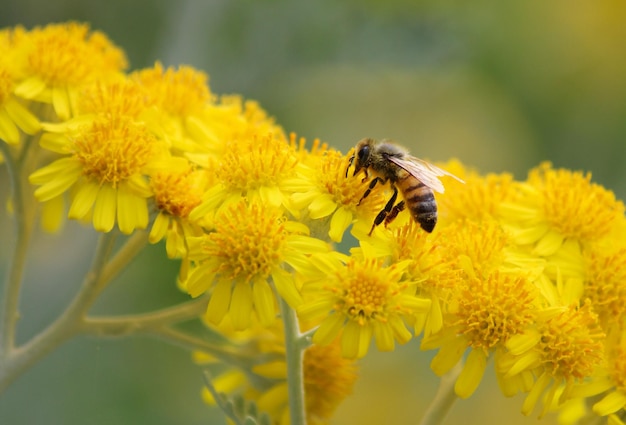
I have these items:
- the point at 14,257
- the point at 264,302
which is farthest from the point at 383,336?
the point at 14,257

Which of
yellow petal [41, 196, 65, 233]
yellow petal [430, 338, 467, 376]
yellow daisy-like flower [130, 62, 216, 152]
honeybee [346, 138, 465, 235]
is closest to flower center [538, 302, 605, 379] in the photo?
yellow petal [430, 338, 467, 376]

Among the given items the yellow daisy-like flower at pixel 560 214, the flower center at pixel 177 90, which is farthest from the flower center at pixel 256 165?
the yellow daisy-like flower at pixel 560 214

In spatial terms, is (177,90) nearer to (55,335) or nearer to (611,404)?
(55,335)

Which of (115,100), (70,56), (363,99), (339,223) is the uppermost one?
(363,99)

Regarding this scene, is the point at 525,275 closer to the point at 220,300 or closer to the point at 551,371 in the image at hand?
the point at 551,371

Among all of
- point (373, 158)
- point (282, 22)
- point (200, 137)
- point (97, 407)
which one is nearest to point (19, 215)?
point (200, 137)

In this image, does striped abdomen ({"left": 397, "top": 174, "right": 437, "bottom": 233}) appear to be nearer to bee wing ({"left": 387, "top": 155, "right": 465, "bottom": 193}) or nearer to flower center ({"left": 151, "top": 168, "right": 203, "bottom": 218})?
bee wing ({"left": 387, "top": 155, "right": 465, "bottom": 193})
